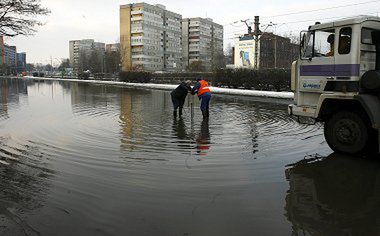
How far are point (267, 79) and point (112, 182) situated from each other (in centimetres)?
2455

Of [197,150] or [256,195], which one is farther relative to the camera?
[197,150]

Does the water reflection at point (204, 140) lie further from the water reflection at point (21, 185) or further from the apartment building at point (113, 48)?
the apartment building at point (113, 48)

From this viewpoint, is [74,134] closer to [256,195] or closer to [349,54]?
[256,195]

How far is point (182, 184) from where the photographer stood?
605 cm

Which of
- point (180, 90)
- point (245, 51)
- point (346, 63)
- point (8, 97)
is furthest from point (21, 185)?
point (245, 51)

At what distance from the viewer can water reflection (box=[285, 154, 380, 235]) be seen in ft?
14.7

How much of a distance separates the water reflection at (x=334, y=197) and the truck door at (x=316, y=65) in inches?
69.5

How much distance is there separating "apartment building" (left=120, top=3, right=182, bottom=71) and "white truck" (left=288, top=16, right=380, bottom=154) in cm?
10558

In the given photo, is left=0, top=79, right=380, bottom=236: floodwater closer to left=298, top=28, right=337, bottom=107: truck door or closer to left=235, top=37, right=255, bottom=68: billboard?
left=298, top=28, right=337, bottom=107: truck door

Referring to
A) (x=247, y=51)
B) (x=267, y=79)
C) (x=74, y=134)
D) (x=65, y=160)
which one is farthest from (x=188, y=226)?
(x=247, y=51)

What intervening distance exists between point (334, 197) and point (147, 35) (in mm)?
118582

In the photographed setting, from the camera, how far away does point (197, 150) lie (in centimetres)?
857

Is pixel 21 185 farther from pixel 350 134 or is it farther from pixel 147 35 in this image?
pixel 147 35

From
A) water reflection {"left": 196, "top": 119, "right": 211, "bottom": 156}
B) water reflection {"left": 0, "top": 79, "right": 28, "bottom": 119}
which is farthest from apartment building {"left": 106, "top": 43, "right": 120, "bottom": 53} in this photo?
water reflection {"left": 196, "top": 119, "right": 211, "bottom": 156}
